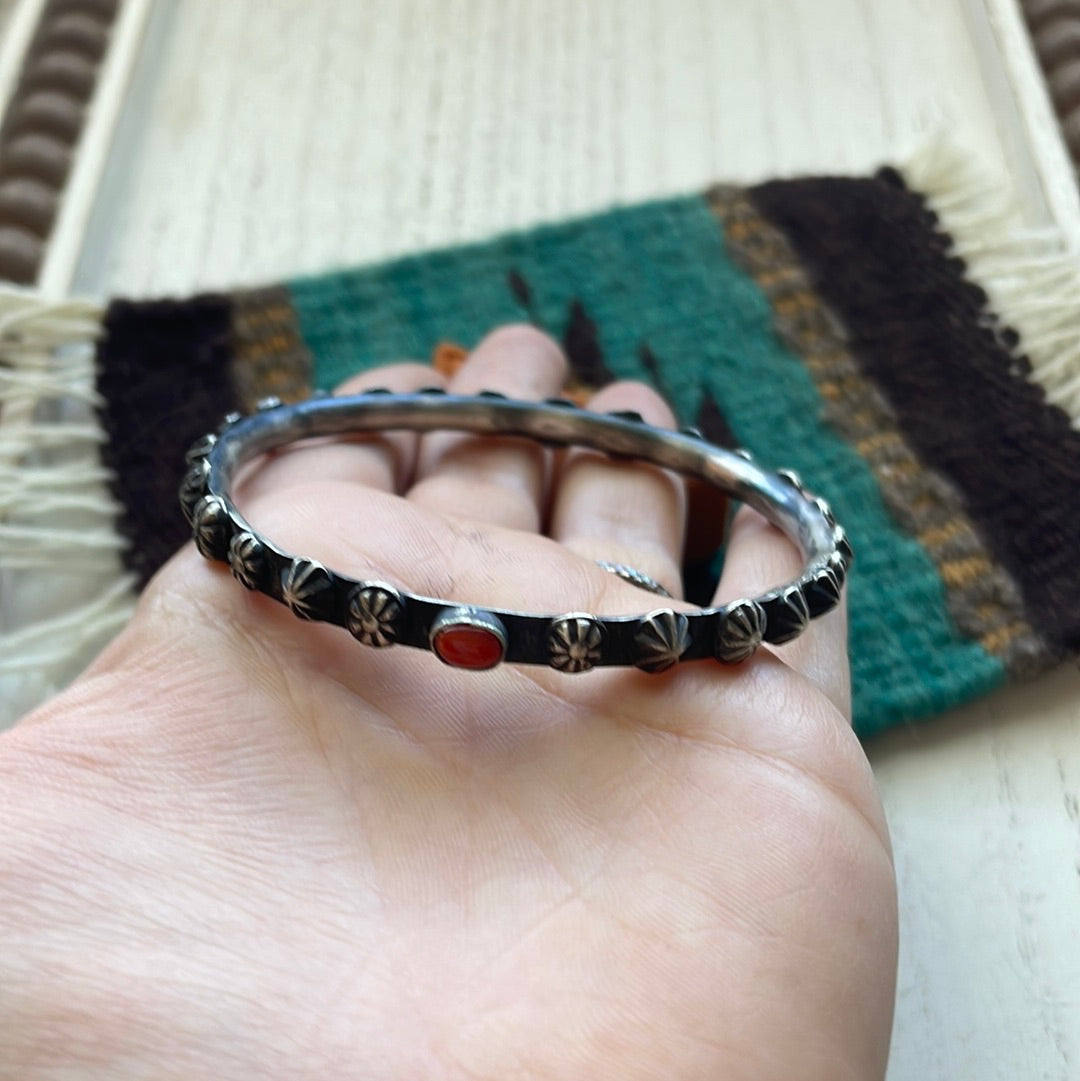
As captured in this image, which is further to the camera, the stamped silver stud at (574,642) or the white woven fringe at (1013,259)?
the white woven fringe at (1013,259)

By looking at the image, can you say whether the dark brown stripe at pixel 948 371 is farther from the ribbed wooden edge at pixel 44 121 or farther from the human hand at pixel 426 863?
the ribbed wooden edge at pixel 44 121

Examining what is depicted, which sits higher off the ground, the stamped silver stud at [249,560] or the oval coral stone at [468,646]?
the oval coral stone at [468,646]

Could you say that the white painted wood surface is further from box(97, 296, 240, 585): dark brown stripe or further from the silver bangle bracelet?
the silver bangle bracelet

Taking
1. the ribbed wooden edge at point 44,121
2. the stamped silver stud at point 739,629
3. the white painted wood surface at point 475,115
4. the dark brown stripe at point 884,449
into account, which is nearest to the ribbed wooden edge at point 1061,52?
the white painted wood surface at point 475,115

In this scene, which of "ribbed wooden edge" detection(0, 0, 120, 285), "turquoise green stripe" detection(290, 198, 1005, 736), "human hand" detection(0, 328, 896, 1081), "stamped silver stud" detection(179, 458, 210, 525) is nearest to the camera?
"human hand" detection(0, 328, 896, 1081)

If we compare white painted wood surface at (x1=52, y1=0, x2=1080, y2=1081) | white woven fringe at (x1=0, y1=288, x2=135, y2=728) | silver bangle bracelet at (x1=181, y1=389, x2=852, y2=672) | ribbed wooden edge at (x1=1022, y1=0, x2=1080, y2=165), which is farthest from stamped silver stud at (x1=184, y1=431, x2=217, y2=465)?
ribbed wooden edge at (x1=1022, y1=0, x2=1080, y2=165)

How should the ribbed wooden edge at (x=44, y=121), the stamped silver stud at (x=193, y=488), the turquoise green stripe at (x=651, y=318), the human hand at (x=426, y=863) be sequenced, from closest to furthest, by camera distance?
the human hand at (x=426, y=863)
the stamped silver stud at (x=193, y=488)
the turquoise green stripe at (x=651, y=318)
the ribbed wooden edge at (x=44, y=121)

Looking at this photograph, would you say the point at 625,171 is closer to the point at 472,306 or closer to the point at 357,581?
the point at 472,306
